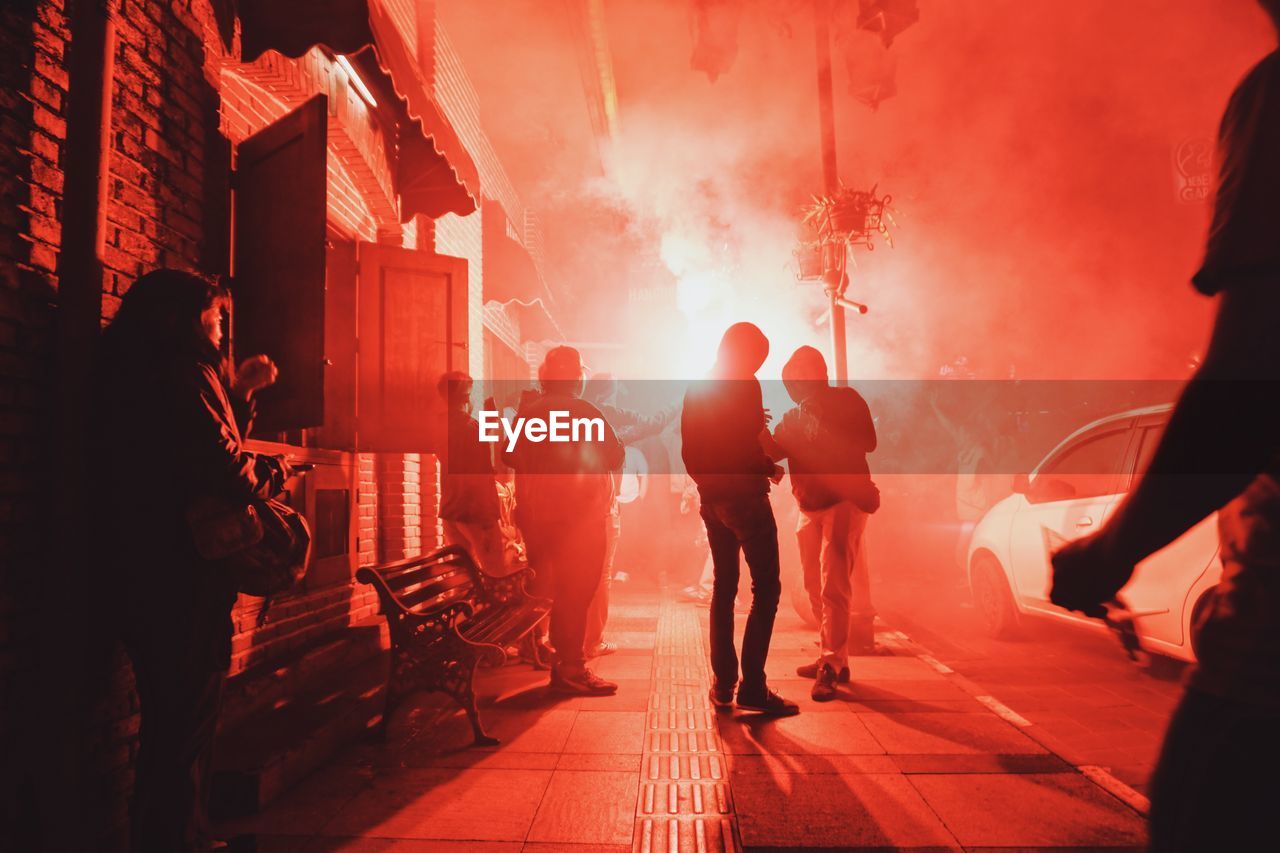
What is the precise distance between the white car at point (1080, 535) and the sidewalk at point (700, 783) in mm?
1087

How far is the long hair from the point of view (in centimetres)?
249

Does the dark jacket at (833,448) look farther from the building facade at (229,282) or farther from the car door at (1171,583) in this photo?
the building facade at (229,282)

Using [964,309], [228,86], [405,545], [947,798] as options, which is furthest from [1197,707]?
[964,309]

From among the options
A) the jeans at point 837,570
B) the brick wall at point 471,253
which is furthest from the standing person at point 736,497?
the brick wall at point 471,253

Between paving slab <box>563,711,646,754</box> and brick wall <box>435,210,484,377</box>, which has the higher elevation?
brick wall <box>435,210,484,377</box>

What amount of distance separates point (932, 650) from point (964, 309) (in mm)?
14415

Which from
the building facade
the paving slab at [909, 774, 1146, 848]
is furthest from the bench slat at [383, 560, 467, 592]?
the paving slab at [909, 774, 1146, 848]

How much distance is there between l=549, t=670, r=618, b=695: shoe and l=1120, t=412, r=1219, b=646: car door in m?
3.25

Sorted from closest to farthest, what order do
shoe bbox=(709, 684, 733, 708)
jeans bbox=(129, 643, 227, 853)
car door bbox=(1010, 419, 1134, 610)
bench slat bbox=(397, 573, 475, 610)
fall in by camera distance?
jeans bbox=(129, 643, 227, 853) → bench slat bbox=(397, 573, 475, 610) → shoe bbox=(709, 684, 733, 708) → car door bbox=(1010, 419, 1134, 610)

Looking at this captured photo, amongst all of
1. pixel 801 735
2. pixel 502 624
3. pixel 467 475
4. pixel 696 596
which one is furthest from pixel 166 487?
pixel 696 596

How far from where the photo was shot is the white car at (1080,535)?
4.48 meters

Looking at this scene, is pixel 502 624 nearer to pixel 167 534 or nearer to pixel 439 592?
pixel 439 592
